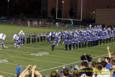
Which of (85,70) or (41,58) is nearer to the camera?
(85,70)

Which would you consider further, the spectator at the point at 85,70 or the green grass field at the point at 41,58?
the green grass field at the point at 41,58

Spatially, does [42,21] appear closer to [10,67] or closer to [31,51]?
[31,51]

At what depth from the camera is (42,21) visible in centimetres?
5275

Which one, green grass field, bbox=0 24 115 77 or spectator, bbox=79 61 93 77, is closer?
spectator, bbox=79 61 93 77

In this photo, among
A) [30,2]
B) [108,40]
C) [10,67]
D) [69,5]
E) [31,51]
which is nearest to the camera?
[10,67]

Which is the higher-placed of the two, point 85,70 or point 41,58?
point 85,70

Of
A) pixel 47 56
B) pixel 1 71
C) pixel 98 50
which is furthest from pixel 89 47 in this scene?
pixel 1 71

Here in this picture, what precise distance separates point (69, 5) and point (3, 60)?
118 feet

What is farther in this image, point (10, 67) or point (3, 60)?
Result: point (3, 60)

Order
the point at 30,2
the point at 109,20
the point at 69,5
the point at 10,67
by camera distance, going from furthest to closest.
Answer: the point at 30,2 → the point at 69,5 → the point at 109,20 → the point at 10,67

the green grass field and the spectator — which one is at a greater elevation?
the spectator

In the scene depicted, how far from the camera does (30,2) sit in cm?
6462

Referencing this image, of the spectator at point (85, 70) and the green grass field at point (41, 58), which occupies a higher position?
the spectator at point (85, 70)

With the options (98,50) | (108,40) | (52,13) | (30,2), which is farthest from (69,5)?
(98,50)
